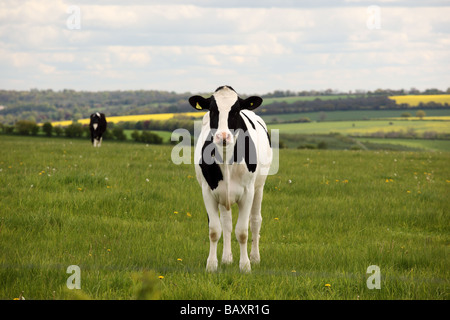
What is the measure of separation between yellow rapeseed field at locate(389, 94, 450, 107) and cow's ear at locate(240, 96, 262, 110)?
251 ft

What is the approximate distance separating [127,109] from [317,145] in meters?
39.5

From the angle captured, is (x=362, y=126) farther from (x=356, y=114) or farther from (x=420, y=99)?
(x=420, y=99)

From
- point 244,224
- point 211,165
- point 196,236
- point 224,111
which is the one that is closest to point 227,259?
point 244,224

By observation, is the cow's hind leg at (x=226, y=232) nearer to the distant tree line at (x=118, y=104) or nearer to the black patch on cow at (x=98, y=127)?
the black patch on cow at (x=98, y=127)

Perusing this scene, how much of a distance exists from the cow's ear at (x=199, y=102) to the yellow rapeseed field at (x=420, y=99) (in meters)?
77.0

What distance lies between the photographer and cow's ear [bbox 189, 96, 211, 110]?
7.06 meters

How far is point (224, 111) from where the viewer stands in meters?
6.72

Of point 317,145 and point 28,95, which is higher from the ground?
point 28,95

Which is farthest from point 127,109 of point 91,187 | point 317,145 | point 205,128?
point 205,128

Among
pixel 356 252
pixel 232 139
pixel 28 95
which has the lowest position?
pixel 356 252

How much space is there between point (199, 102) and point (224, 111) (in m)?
0.57

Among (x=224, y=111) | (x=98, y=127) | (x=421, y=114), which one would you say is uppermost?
(x=421, y=114)
